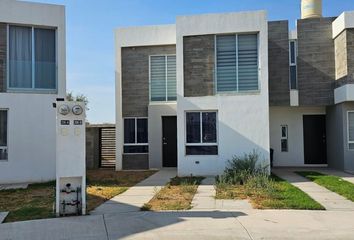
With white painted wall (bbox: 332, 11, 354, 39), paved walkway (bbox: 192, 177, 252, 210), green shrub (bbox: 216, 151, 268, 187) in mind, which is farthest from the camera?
white painted wall (bbox: 332, 11, 354, 39)

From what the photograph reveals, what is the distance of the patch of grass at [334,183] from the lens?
37.8 ft

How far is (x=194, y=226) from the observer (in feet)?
25.8

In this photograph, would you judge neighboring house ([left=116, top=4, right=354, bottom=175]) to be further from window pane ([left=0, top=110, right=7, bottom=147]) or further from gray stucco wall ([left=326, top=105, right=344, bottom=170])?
window pane ([left=0, top=110, right=7, bottom=147])

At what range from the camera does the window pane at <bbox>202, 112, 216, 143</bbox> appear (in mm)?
16219

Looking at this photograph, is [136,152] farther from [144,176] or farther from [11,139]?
[11,139]

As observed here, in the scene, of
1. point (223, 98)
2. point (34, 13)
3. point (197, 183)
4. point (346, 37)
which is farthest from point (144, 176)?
point (346, 37)

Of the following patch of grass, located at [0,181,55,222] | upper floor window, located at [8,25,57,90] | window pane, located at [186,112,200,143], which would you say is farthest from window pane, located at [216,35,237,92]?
patch of grass, located at [0,181,55,222]

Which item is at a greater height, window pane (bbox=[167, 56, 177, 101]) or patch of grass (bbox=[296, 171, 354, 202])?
window pane (bbox=[167, 56, 177, 101])

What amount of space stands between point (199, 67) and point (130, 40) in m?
5.43

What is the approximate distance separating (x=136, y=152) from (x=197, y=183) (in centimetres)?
669

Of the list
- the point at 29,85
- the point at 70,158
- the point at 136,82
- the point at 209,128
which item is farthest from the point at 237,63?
the point at 70,158

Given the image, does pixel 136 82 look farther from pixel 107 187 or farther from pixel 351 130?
pixel 351 130

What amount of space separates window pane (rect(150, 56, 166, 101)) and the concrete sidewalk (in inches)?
448

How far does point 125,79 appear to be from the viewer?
20.3m
